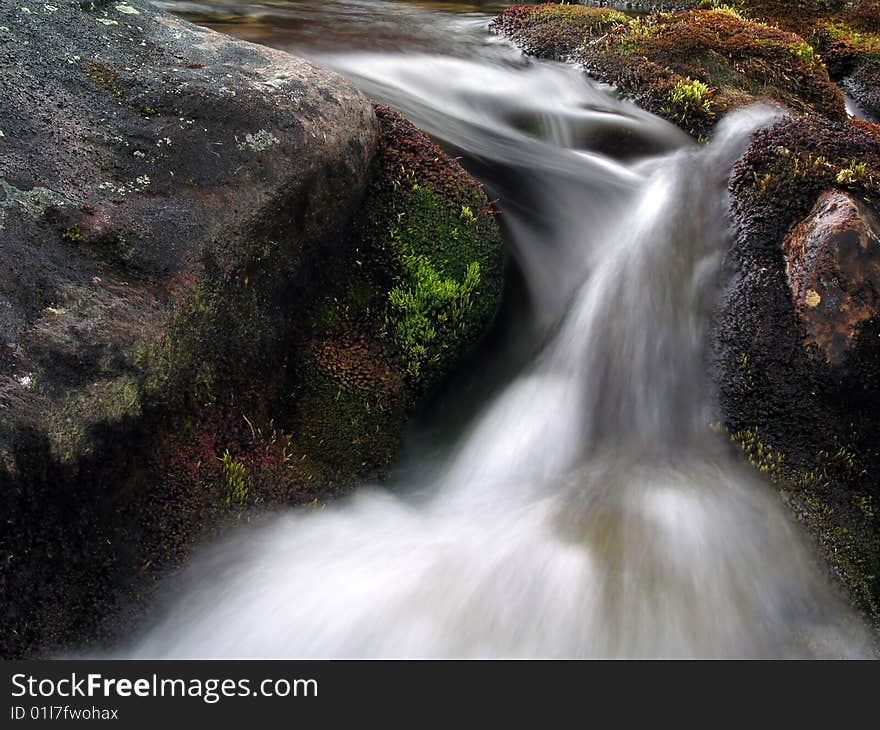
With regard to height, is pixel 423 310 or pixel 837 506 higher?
pixel 423 310

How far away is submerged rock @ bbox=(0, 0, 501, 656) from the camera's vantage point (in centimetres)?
443

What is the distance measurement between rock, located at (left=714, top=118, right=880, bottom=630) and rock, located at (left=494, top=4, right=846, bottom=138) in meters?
2.08

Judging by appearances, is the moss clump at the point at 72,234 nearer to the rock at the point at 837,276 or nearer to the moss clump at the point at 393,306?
the moss clump at the point at 393,306

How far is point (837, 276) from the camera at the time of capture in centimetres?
608

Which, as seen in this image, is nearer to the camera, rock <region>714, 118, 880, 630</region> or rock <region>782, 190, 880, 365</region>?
rock <region>714, 118, 880, 630</region>

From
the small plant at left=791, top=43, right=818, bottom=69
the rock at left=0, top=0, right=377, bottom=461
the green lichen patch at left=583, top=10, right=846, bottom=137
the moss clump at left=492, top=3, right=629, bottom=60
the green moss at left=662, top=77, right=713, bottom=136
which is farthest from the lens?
the moss clump at left=492, top=3, right=629, bottom=60

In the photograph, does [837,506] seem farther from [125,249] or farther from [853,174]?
[125,249]

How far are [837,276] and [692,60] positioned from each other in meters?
4.62

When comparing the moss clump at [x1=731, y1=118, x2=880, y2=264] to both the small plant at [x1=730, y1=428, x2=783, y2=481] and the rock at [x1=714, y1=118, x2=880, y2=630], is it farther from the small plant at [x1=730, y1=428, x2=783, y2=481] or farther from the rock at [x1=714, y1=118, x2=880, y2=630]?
the small plant at [x1=730, y1=428, x2=783, y2=481]

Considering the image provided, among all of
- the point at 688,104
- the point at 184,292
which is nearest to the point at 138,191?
the point at 184,292

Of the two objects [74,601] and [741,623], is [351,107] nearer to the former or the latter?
[74,601]

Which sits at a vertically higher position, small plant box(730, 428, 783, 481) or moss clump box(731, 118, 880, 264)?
moss clump box(731, 118, 880, 264)

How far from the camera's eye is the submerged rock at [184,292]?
4.43 metres

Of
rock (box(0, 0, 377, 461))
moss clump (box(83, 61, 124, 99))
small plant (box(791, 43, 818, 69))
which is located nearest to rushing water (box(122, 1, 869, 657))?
rock (box(0, 0, 377, 461))
